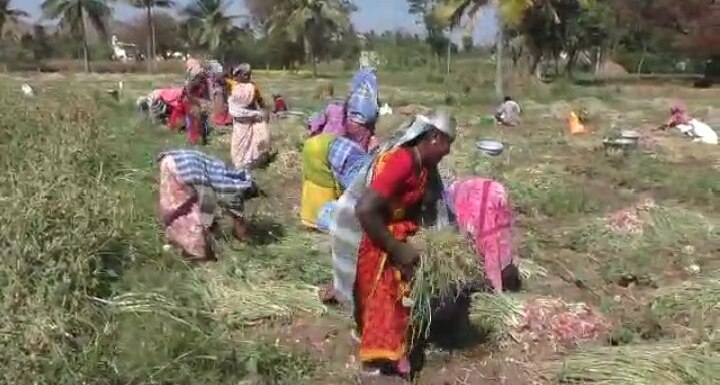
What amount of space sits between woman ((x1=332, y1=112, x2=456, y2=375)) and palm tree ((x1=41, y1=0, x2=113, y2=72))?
155ft

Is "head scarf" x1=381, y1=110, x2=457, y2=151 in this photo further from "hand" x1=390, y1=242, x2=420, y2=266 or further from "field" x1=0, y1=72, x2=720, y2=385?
"field" x1=0, y1=72, x2=720, y2=385

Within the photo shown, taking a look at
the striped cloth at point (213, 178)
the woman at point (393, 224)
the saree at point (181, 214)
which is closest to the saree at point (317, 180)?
the striped cloth at point (213, 178)

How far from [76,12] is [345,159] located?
46.8 metres

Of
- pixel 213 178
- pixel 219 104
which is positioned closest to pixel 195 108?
pixel 219 104

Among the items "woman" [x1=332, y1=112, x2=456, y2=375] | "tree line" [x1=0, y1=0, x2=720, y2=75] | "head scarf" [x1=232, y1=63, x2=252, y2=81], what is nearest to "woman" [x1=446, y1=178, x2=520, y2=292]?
"woman" [x1=332, y1=112, x2=456, y2=375]

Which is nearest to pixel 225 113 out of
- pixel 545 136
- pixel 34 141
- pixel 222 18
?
pixel 545 136

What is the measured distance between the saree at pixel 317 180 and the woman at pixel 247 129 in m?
2.75

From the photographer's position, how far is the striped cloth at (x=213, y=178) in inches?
210

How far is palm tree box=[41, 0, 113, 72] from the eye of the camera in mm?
48741

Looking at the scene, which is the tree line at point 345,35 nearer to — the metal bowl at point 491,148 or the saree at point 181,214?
the metal bowl at point 491,148

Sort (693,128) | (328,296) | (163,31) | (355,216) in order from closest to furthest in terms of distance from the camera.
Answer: (355,216)
(328,296)
(693,128)
(163,31)

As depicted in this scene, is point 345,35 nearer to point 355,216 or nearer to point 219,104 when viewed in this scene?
point 219,104

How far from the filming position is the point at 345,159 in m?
6.00

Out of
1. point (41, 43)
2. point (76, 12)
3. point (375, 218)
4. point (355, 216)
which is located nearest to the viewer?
point (375, 218)
